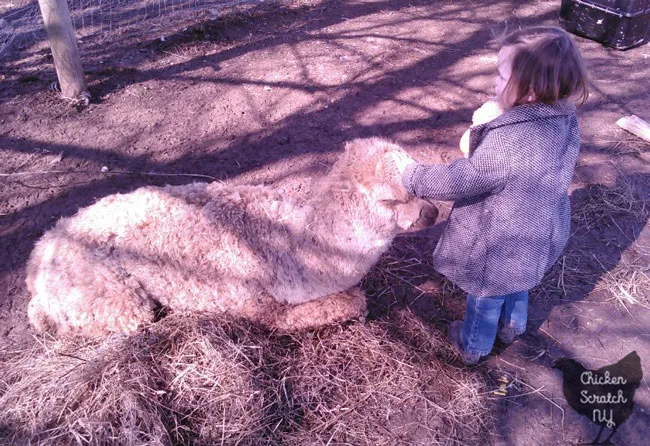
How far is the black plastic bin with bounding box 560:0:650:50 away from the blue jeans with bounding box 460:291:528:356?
17.1 feet

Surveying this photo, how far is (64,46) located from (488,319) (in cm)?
512

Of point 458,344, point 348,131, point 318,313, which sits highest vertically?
point 348,131

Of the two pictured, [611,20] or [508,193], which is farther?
[611,20]

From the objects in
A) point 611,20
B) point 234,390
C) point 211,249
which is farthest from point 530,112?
point 611,20

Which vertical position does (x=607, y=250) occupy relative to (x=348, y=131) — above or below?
below

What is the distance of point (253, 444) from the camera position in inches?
104

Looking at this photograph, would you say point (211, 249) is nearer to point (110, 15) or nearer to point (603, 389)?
point (603, 389)

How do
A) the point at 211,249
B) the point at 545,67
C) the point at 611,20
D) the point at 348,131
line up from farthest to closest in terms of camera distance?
the point at 611,20 → the point at 348,131 → the point at 211,249 → the point at 545,67

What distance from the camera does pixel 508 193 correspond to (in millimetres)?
2385

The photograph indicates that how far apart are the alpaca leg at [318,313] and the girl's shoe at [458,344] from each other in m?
→ 0.70

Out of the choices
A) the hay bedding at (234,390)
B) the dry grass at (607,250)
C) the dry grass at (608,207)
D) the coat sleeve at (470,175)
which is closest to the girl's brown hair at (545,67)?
the coat sleeve at (470,175)

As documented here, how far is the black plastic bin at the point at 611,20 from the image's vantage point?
627 centimetres

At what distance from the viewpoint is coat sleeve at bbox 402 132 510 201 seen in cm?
227

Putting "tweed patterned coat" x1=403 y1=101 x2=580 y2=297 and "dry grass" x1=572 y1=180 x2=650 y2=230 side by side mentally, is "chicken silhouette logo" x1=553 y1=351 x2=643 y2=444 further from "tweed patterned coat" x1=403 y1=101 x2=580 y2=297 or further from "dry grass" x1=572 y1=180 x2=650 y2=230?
"dry grass" x1=572 y1=180 x2=650 y2=230
